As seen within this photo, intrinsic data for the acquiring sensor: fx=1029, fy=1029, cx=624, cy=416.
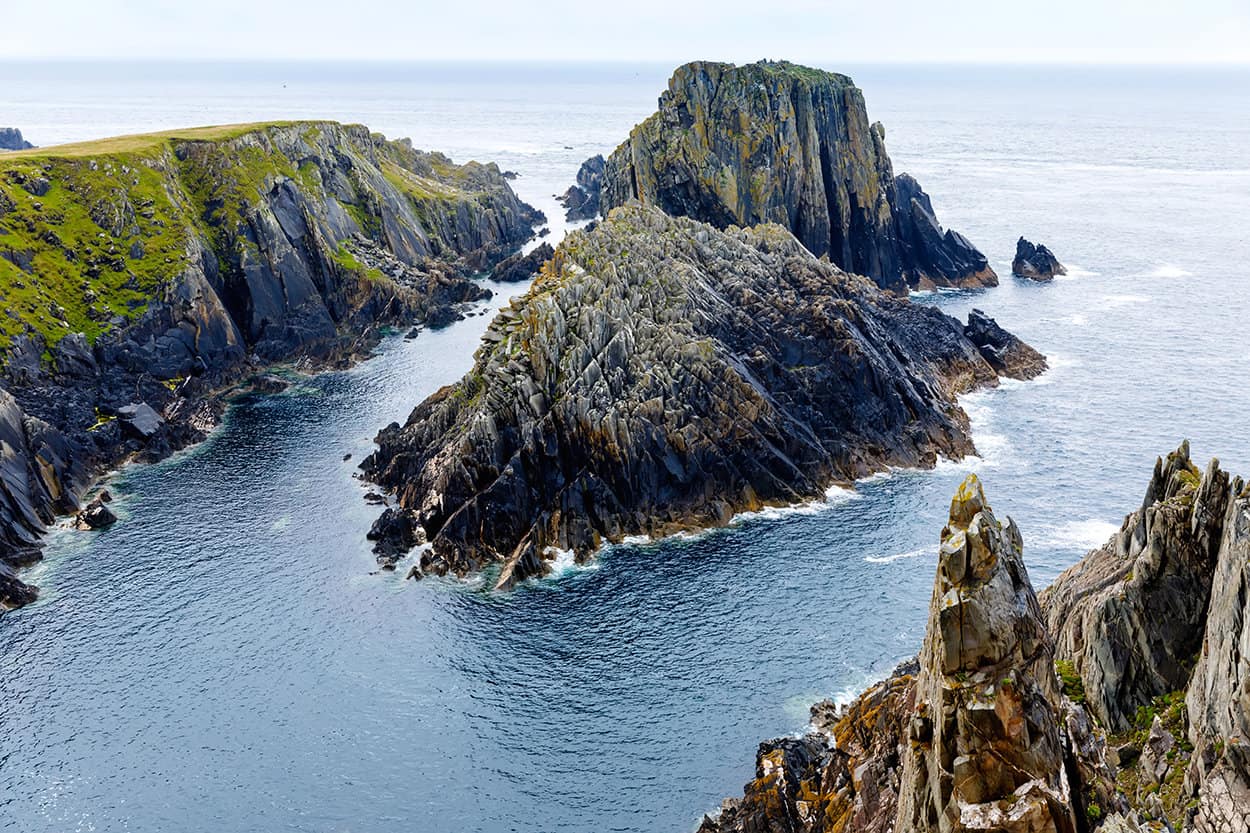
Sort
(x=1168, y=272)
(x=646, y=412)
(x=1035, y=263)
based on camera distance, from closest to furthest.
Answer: (x=646, y=412), (x=1035, y=263), (x=1168, y=272)

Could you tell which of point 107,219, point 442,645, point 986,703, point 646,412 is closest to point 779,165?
point 646,412

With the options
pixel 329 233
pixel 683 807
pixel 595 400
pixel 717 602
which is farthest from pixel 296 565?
pixel 329 233

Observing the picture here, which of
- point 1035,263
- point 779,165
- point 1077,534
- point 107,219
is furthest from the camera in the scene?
point 1035,263

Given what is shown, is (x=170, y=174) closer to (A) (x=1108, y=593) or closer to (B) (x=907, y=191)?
(B) (x=907, y=191)

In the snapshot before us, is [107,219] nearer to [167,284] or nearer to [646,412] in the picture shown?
[167,284]

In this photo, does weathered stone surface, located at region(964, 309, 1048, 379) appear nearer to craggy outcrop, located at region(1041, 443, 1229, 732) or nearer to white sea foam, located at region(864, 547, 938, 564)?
white sea foam, located at region(864, 547, 938, 564)

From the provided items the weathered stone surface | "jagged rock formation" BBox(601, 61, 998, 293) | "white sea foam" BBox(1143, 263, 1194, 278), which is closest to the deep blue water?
the weathered stone surface
